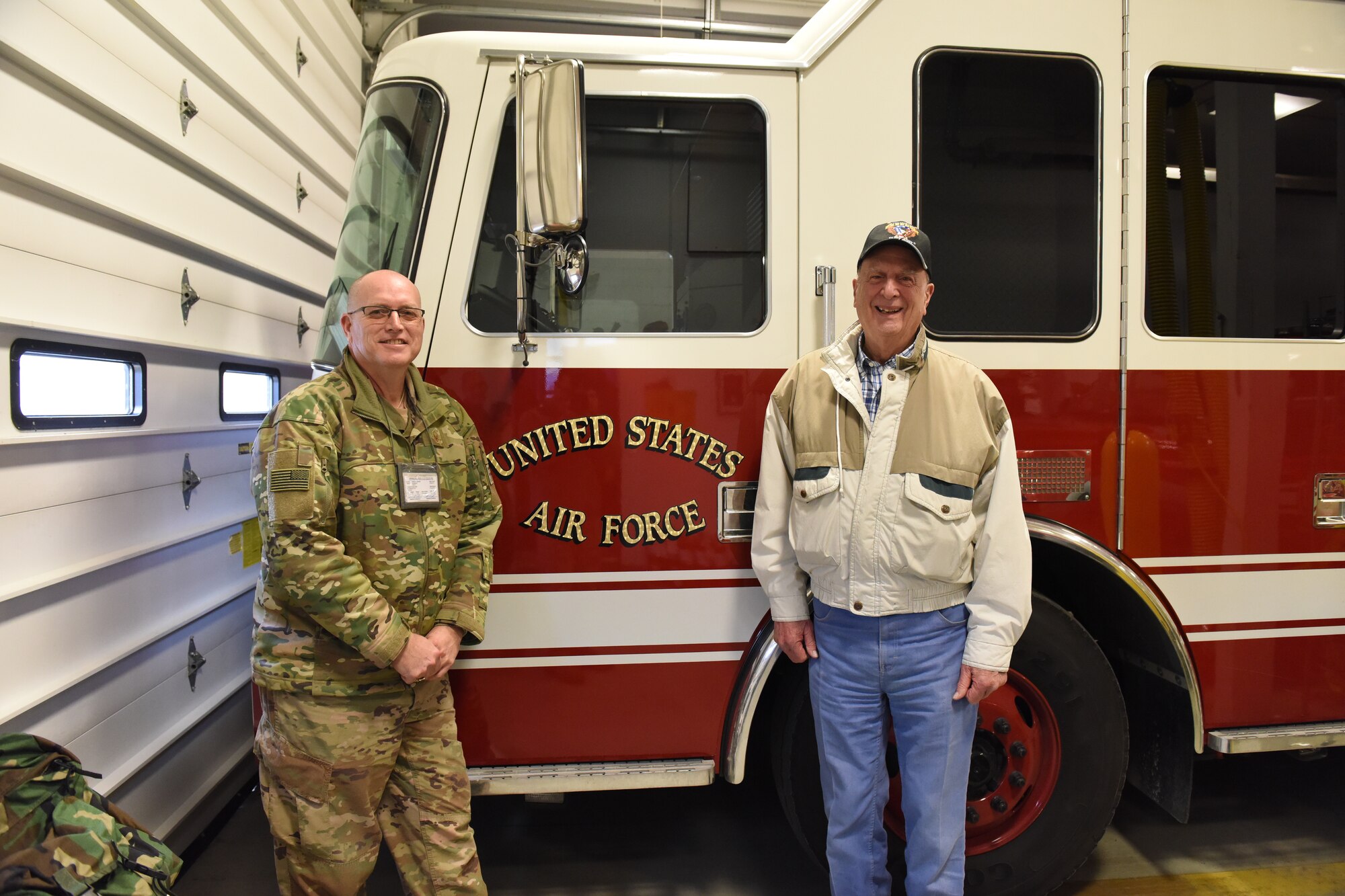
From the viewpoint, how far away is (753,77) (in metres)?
2.22

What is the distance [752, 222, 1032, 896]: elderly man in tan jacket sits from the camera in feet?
6.05

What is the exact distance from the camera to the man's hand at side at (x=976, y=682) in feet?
6.09

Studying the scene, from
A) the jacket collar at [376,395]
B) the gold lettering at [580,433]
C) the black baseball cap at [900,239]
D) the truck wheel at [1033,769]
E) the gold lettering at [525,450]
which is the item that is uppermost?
the black baseball cap at [900,239]

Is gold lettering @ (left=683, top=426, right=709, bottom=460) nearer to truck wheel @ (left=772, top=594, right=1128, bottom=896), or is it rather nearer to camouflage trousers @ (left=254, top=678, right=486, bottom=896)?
truck wheel @ (left=772, top=594, right=1128, bottom=896)

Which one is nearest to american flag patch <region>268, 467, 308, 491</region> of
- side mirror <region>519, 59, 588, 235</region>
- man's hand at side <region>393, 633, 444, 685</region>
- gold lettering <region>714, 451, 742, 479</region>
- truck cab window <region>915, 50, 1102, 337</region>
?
man's hand at side <region>393, 633, 444, 685</region>

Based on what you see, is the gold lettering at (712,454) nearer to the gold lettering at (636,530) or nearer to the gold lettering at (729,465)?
the gold lettering at (729,465)

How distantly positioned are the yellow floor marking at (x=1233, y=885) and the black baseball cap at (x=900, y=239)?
2.20m

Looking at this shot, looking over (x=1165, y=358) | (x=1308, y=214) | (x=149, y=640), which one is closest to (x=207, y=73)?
(x=149, y=640)

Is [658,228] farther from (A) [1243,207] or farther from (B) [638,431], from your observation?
(A) [1243,207]

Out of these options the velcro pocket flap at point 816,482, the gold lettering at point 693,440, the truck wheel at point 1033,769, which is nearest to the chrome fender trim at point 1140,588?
the truck wheel at point 1033,769

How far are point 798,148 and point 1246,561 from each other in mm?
1902

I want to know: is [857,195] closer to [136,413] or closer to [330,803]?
[330,803]

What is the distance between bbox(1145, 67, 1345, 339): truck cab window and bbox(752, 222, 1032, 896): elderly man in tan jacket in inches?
38.2

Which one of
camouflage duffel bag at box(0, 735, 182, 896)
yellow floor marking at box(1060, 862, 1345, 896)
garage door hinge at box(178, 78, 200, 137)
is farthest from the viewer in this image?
garage door hinge at box(178, 78, 200, 137)
